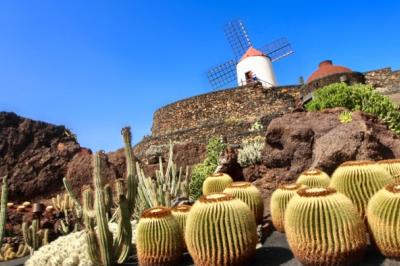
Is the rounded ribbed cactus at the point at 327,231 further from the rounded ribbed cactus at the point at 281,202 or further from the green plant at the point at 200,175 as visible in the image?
the green plant at the point at 200,175

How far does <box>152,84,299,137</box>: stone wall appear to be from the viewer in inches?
1045

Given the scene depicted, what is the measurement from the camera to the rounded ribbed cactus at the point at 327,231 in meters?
3.89

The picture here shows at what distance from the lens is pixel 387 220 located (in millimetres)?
3920

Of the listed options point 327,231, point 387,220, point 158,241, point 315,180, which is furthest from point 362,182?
point 158,241

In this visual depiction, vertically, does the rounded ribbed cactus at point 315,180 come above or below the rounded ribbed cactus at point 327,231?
above

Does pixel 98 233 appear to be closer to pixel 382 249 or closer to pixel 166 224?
pixel 166 224

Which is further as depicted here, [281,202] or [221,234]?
[281,202]

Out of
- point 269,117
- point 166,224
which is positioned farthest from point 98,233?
point 269,117

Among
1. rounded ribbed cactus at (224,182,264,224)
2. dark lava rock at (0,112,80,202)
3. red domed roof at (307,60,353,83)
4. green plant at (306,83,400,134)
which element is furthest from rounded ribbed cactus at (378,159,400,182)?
red domed roof at (307,60,353,83)

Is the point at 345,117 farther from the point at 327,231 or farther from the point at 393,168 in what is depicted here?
the point at 327,231

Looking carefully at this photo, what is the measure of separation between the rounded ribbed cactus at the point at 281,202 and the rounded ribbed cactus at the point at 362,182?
2.08 ft

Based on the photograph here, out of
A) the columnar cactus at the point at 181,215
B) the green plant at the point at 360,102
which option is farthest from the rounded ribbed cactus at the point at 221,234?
the green plant at the point at 360,102

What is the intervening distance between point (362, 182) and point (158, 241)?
230 centimetres

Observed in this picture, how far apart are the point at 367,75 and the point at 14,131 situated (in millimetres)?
22240
